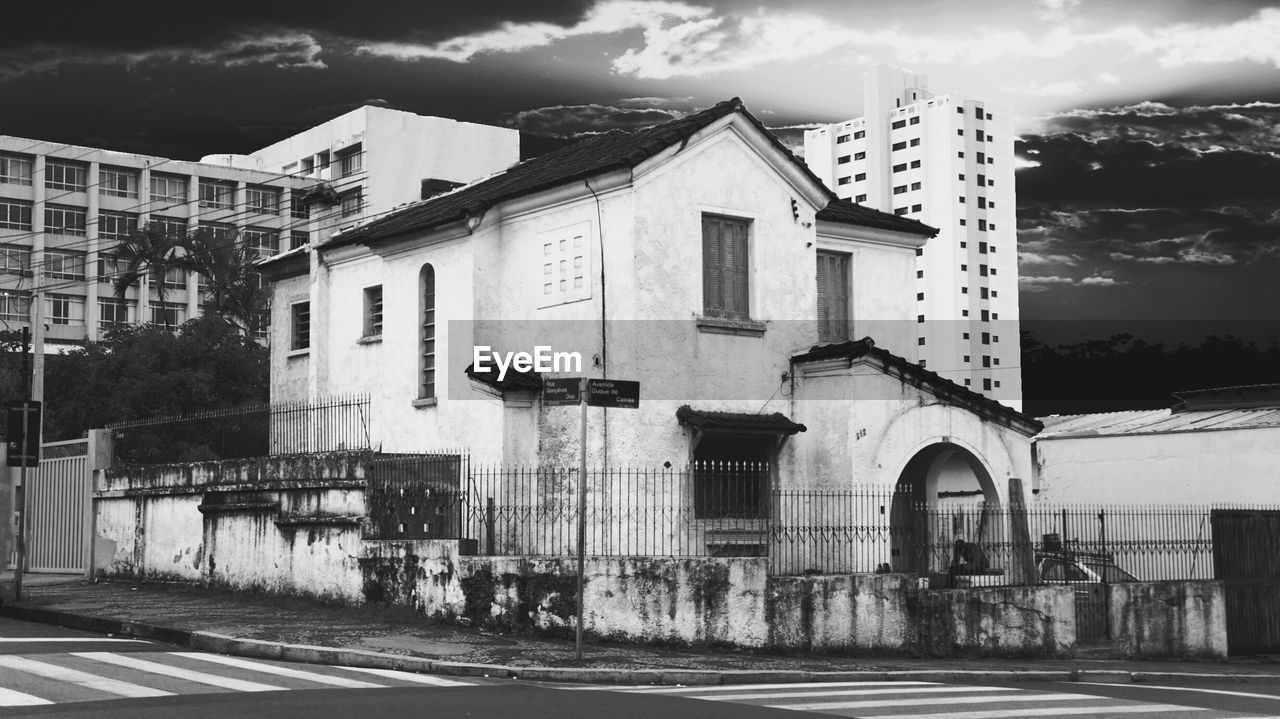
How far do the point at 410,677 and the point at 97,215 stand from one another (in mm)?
86621

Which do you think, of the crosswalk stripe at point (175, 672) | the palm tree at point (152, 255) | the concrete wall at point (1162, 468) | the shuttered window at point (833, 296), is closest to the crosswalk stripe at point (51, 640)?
the crosswalk stripe at point (175, 672)

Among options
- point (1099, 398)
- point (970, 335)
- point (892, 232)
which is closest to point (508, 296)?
point (892, 232)

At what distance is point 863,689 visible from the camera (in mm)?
15148

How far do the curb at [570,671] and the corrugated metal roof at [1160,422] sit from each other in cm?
988

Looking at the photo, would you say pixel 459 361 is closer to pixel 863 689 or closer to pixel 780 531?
pixel 780 531

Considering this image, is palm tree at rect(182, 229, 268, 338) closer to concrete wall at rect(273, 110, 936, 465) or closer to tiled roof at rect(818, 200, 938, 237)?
concrete wall at rect(273, 110, 936, 465)

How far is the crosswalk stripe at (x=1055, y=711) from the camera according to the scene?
1259 centimetres

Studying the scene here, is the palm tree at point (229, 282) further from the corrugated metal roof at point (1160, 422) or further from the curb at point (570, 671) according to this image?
the curb at point (570, 671)

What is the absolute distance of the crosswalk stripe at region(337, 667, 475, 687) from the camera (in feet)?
47.0

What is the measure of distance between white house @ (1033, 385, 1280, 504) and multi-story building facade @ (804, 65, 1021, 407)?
277 feet

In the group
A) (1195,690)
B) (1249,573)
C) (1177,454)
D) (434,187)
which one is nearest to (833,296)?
(1177,454)

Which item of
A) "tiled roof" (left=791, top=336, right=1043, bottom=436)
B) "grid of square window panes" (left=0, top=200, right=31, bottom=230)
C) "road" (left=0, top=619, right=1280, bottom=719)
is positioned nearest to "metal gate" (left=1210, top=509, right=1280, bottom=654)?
"tiled roof" (left=791, top=336, right=1043, bottom=436)

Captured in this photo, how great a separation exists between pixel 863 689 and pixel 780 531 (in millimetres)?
4897

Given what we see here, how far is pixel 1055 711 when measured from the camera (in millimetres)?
13273
